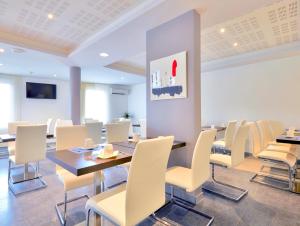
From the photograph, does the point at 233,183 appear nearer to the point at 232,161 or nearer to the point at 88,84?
the point at 232,161

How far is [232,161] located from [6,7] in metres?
3.60

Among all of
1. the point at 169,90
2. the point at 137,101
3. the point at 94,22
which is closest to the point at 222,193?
the point at 169,90

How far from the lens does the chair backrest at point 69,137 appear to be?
2.13 m

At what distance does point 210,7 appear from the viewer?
7.20 feet

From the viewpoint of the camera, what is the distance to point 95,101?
791 cm

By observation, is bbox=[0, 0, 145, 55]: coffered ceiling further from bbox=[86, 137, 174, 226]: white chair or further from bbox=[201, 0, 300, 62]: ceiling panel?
bbox=[86, 137, 174, 226]: white chair

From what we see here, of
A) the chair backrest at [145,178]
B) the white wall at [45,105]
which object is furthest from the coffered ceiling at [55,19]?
the white wall at [45,105]

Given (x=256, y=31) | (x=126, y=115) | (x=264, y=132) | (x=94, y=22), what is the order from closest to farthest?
(x=94, y=22) < (x=256, y=31) < (x=264, y=132) < (x=126, y=115)

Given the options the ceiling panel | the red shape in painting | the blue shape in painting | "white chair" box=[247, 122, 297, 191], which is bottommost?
"white chair" box=[247, 122, 297, 191]

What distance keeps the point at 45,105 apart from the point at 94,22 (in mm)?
5000

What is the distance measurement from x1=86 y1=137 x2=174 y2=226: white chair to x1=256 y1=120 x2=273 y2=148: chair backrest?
250 cm

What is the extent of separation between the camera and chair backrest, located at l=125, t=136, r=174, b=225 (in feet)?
3.51

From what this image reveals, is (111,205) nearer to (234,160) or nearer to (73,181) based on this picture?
(73,181)

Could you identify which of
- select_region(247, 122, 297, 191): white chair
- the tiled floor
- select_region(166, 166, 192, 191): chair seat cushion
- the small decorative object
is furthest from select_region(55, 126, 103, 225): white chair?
the small decorative object
